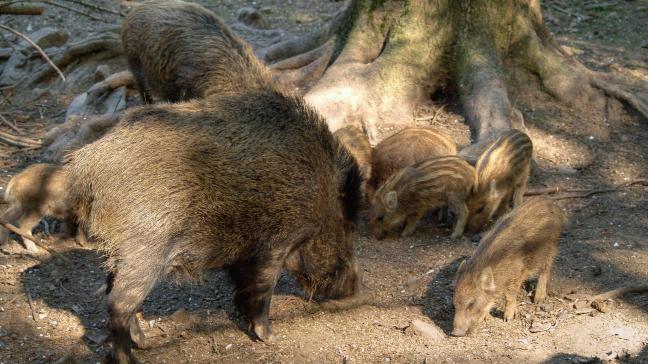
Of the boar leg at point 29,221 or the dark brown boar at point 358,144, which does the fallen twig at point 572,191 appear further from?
the boar leg at point 29,221

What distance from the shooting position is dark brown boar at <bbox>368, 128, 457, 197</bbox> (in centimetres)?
543

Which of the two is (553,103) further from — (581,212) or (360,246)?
(360,246)

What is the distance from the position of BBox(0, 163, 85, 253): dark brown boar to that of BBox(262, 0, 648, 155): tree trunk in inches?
79.7

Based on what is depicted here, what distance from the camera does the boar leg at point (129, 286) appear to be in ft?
11.4

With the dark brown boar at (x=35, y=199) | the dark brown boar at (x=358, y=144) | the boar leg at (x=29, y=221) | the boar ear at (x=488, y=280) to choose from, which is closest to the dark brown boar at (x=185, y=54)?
the dark brown boar at (x=358, y=144)

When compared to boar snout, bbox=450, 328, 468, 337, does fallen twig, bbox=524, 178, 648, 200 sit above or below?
above

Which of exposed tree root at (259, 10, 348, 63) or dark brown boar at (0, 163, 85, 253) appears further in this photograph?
exposed tree root at (259, 10, 348, 63)

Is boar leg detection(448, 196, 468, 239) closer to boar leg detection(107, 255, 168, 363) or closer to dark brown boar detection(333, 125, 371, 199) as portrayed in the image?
dark brown boar detection(333, 125, 371, 199)

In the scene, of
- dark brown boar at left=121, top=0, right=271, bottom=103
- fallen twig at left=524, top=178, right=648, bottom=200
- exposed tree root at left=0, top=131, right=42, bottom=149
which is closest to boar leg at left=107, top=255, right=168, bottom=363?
dark brown boar at left=121, top=0, right=271, bottom=103

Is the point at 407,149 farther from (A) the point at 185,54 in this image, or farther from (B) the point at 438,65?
(A) the point at 185,54

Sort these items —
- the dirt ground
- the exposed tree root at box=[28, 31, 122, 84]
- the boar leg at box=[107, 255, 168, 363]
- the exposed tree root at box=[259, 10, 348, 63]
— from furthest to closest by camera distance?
the exposed tree root at box=[28, 31, 122, 84]
the exposed tree root at box=[259, 10, 348, 63]
the dirt ground
the boar leg at box=[107, 255, 168, 363]

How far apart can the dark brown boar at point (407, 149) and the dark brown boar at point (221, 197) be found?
1436 mm

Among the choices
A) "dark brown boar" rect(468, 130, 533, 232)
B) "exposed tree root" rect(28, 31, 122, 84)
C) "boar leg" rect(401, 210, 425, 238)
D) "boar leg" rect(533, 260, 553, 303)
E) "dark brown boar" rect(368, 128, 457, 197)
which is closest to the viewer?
"boar leg" rect(533, 260, 553, 303)

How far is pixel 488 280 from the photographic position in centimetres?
412
